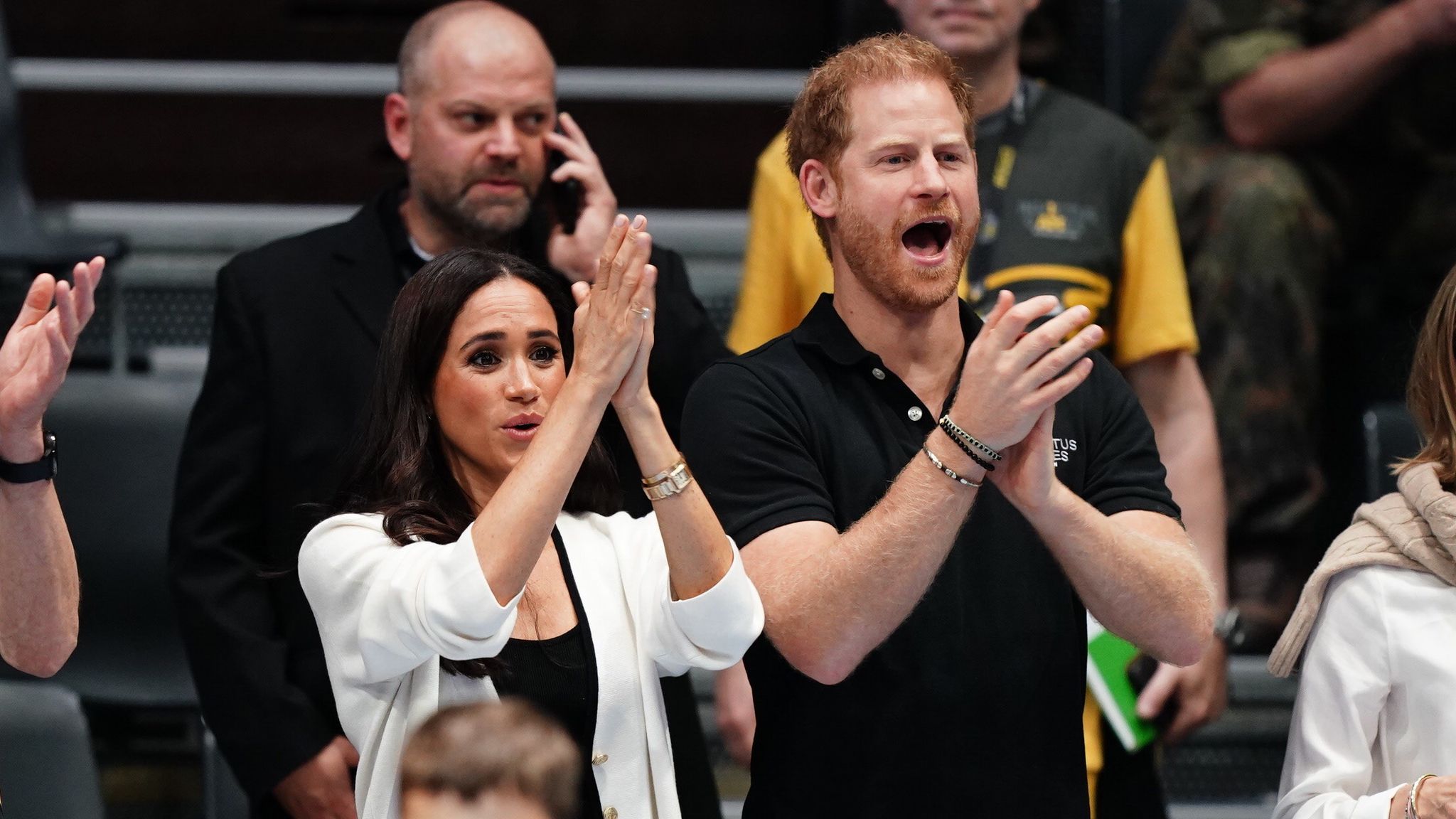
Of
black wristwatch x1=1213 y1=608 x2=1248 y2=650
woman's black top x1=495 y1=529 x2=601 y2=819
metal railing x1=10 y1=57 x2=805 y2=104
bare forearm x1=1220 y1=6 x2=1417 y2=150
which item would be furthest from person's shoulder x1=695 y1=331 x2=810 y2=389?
metal railing x1=10 y1=57 x2=805 y2=104

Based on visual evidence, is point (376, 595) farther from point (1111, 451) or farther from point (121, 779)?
point (121, 779)

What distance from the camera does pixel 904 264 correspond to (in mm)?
2467

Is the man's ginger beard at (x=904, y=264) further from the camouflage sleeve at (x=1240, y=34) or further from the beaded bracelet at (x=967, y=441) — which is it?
the camouflage sleeve at (x=1240, y=34)

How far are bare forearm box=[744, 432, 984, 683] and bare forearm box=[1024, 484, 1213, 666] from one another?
0.11 m

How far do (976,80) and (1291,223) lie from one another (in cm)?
89

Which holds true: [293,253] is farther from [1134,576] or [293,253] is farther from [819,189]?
[1134,576]

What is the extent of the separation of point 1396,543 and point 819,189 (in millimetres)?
854

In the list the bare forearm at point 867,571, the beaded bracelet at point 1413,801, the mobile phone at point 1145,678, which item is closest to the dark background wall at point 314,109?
the mobile phone at point 1145,678

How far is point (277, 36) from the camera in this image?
4.91 metres

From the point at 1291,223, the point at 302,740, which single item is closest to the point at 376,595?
the point at 302,740

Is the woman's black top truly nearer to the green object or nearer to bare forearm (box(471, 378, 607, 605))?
bare forearm (box(471, 378, 607, 605))

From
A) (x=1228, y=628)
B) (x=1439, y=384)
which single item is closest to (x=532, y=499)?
(x=1439, y=384)

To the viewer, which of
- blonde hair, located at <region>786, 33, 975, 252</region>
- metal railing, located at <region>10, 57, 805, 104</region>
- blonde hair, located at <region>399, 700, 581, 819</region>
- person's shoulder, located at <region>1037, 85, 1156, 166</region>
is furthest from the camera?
metal railing, located at <region>10, 57, 805, 104</region>

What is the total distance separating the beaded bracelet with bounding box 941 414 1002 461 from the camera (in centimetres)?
216
